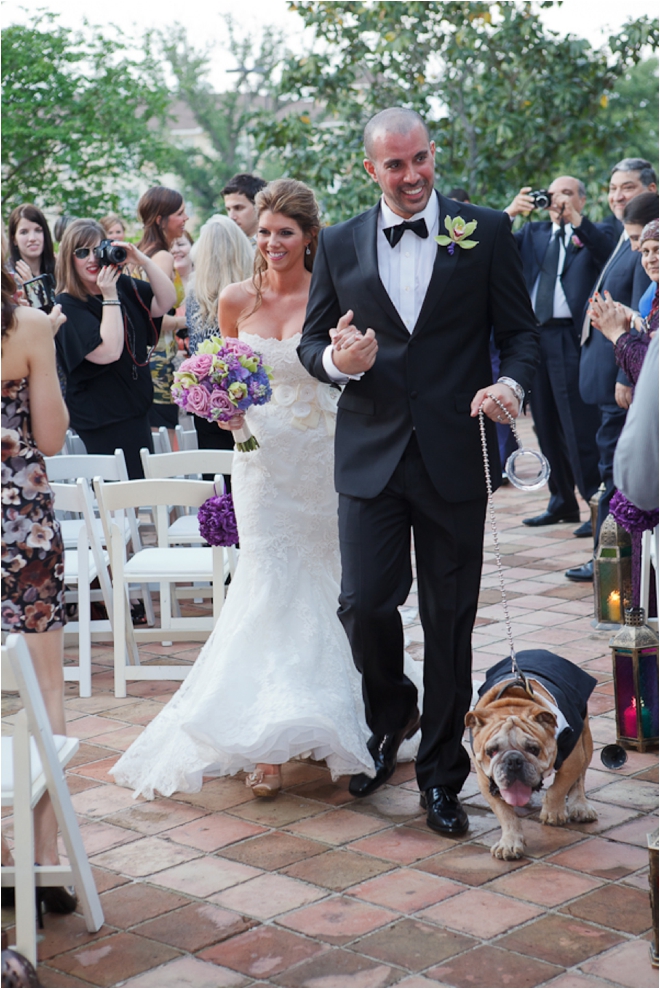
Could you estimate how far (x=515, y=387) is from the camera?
3312 millimetres

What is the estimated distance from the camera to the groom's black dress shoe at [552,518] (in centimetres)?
816

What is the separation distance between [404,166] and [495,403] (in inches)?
29.4

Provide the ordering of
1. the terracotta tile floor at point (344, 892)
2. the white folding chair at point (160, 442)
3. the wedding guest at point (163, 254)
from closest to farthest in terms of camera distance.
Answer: the terracotta tile floor at point (344, 892) < the white folding chair at point (160, 442) < the wedding guest at point (163, 254)

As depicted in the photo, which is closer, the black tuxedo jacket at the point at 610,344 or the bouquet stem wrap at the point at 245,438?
the bouquet stem wrap at the point at 245,438

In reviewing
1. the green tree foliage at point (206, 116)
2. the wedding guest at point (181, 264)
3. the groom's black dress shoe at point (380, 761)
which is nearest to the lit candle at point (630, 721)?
the groom's black dress shoe at point (380, 761)

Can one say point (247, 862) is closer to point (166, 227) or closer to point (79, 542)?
point (79, 542)

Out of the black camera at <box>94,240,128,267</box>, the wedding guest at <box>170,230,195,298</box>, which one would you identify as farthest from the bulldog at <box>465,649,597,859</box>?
the wedding guest at <box>170,230,195,298</box>

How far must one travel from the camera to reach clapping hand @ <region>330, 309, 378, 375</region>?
10.7ft

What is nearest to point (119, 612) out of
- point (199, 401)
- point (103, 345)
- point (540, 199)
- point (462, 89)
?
point (199, 401)

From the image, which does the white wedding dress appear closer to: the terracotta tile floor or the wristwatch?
the terracotta tile floor

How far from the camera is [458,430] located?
3.40 meters

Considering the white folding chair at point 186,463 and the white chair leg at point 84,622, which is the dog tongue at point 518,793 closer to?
the white chair leg at point 84,622

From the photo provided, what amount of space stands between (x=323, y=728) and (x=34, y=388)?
4.85 feet

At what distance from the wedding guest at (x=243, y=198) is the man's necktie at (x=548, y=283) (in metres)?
1.98
